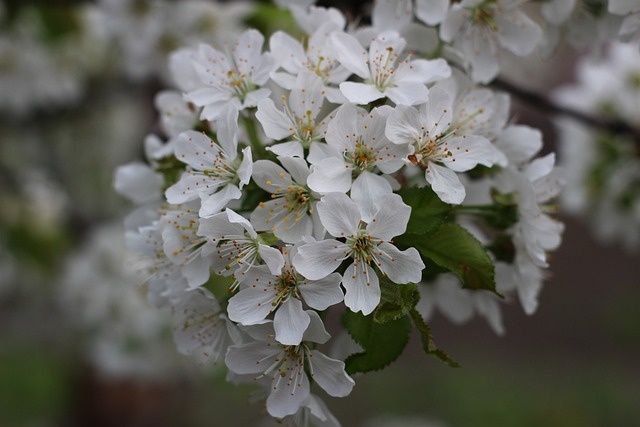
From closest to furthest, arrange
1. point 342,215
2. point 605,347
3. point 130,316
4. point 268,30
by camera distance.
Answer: point 342,215
point 268,30
point 130,316
point 605,347

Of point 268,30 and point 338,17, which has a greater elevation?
point 338,17

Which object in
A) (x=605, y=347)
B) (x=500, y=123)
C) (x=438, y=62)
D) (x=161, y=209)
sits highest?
(x=438, y=62)

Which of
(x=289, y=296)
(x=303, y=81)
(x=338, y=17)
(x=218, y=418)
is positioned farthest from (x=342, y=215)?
(x=218, y=418)

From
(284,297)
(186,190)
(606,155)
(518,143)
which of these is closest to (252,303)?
(284,297)

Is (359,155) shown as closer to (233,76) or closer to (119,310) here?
(233,76)

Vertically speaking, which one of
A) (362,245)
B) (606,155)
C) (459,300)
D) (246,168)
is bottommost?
(606,155)

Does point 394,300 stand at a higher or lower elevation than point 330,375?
higher

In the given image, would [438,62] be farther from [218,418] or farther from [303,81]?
[218,418]
